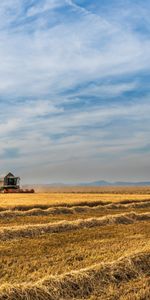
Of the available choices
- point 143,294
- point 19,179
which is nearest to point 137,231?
point 143,294

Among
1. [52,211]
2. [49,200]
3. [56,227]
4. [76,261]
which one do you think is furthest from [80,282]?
[49,200]

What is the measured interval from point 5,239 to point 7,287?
753 cm

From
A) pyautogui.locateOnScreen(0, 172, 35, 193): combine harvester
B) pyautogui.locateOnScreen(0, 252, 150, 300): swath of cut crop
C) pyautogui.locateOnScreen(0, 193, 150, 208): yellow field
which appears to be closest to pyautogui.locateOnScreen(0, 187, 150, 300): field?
pyautogui.locateOnScreen(0, 252, 150, 300): swath of cut crop

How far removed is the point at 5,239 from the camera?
50.4 feet

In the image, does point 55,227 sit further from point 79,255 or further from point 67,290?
point 67,290

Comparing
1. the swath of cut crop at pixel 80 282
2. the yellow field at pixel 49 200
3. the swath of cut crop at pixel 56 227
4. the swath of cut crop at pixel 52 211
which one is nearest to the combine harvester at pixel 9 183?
the yellow field at pixel 49 200

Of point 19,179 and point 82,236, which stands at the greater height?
point 19,179

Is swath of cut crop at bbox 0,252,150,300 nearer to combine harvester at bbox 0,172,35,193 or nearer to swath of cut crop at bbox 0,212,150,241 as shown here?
swath of cut crop at bbox 0,212,150,241

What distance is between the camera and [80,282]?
8625 millimetres

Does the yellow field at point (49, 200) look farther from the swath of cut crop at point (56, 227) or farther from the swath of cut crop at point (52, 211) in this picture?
the swath of cut crop at point (56, 227)

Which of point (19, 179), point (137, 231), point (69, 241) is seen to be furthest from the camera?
point (19, 179)

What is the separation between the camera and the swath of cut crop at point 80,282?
25.6 ft

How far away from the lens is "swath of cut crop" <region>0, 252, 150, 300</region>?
25.6ft

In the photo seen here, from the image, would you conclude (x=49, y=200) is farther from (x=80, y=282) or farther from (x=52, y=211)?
(x=80, y=282)
